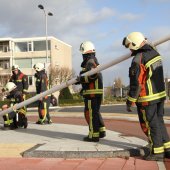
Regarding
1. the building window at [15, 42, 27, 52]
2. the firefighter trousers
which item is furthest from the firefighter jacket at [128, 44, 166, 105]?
the building window at [15, 42, 27, 52]

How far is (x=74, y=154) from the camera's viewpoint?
24.9 ft

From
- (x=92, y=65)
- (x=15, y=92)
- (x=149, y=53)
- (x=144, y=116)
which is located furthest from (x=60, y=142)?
(x=15, y=92)

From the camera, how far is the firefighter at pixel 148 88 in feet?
23.8

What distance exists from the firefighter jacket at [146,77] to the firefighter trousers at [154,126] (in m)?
0.13

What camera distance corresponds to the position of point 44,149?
7.93 m

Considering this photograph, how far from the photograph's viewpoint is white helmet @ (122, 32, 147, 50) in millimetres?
7352

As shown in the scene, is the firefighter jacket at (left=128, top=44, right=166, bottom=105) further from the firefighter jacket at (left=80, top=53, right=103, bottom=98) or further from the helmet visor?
the firefighter jacket at (left=80, top=53, right=103, bottom=98)

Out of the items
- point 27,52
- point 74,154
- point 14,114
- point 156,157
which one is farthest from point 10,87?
point 27,52

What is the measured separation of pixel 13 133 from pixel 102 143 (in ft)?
10.6

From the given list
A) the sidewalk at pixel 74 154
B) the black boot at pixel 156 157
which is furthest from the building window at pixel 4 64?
the black boot at pixel 156 157

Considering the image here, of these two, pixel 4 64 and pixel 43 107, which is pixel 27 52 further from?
pixel 43 107

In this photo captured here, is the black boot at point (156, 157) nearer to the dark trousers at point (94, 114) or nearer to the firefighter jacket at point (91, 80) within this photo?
the dark trousers at point (94, 114)

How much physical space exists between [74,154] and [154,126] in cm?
142

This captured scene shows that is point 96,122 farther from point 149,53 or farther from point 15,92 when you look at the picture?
point 15,92
